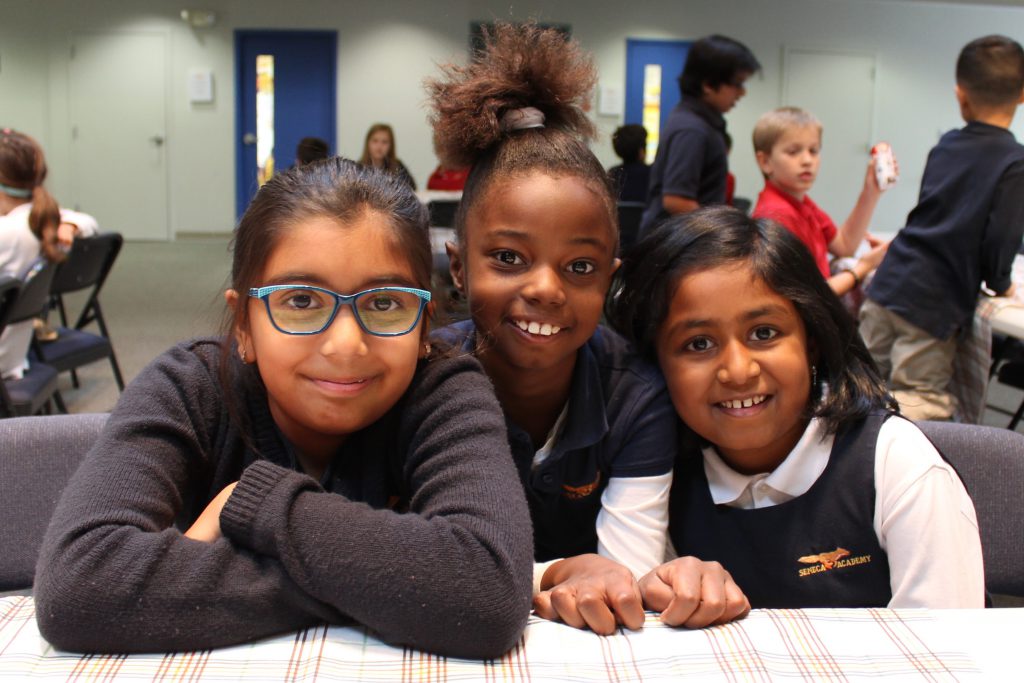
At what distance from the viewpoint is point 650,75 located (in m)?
9.73

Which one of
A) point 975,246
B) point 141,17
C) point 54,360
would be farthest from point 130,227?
point 975,246

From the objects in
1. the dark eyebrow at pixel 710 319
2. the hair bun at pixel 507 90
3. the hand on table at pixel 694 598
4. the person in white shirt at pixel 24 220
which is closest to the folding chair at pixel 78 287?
the person in white shirt at pixel 24 220

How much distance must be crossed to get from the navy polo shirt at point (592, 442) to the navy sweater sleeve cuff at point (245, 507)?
397mm

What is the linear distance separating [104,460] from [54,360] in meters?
2.63

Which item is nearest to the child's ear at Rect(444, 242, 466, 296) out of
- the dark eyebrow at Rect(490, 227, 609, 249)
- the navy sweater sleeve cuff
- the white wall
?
the dark eyebrow at Rect(490, 227, 609, 249)

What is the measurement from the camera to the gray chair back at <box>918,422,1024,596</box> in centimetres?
124

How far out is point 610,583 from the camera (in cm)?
83

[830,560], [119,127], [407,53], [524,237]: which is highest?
[407,53]

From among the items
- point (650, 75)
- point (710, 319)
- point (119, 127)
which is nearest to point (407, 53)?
point (650, 75)

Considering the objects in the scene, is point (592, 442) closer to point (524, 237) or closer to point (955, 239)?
point (524, 237)

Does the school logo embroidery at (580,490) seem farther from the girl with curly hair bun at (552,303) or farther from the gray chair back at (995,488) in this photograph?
the gray chair back at (995,488)

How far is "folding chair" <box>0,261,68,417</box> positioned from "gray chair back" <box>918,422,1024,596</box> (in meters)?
2.39

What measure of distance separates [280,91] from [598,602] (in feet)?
31.9

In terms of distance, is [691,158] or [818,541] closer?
[818,541]
